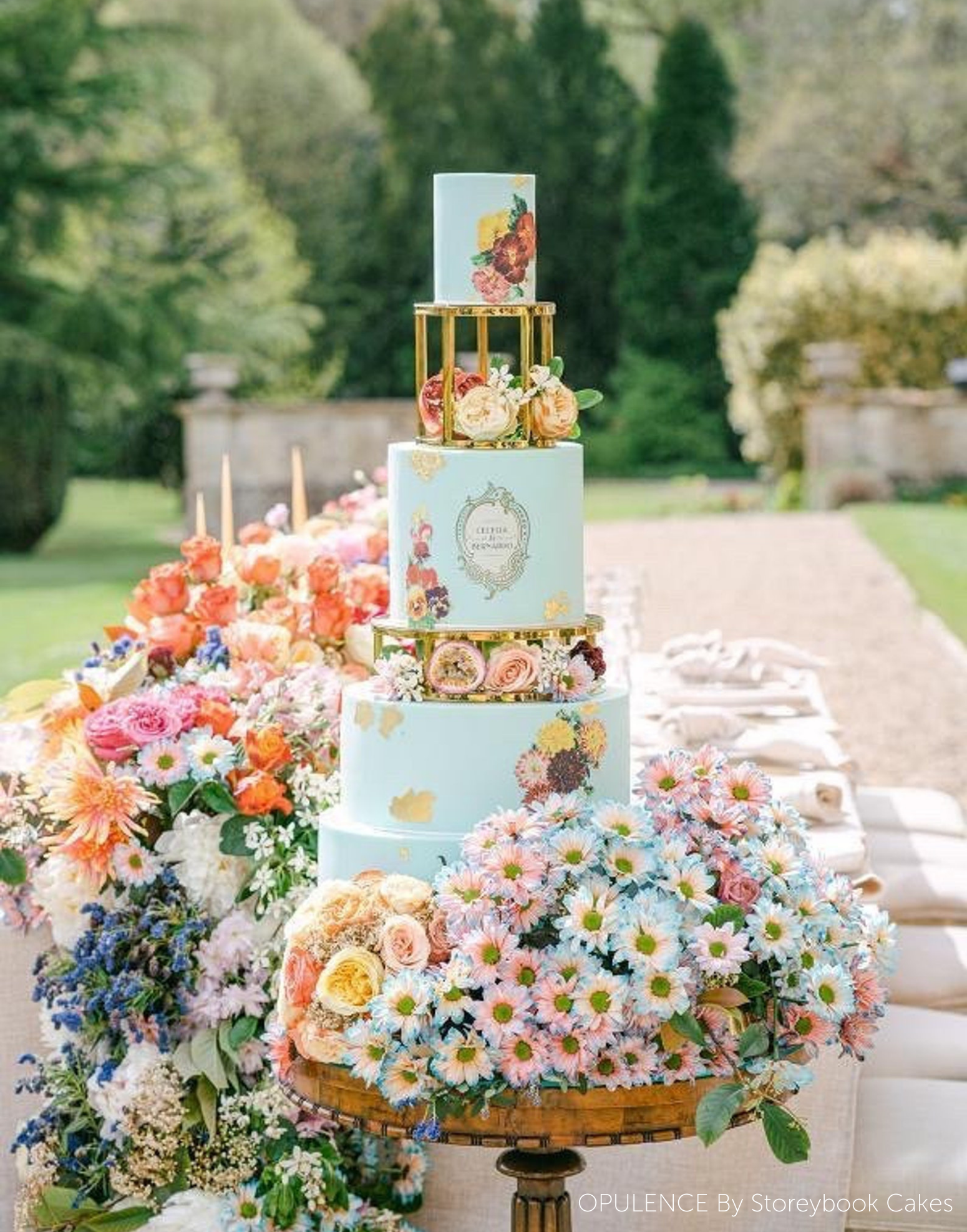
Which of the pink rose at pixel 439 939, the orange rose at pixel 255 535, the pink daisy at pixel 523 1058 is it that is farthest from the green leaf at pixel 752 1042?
the orange rose at pixel 255 535

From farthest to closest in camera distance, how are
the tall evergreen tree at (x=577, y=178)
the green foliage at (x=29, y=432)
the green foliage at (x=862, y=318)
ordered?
the tall evergreen tree at (x=577, y=178), the green foliage at (x=862, y=318), the green foliage at (x=29, y=432)

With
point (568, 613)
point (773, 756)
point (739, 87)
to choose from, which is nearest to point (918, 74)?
point (739, 87)

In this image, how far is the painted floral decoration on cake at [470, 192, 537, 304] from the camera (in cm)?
305

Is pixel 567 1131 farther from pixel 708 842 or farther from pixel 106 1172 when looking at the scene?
pixel 106 1172

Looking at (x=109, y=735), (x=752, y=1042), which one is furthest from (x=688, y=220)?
(x=752, y=1042)

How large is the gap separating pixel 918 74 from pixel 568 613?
25635 mm

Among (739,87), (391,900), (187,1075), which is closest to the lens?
(391,900)

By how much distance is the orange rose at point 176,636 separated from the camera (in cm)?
408

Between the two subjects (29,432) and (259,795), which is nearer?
(259,795)

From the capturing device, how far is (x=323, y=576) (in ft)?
14.0

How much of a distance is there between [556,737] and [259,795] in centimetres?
68

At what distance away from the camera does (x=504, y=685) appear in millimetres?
3012

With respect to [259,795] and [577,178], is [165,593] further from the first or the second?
[577,178]

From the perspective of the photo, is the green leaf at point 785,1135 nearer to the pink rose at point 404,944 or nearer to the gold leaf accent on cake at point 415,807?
the pink rose at point 404,944
